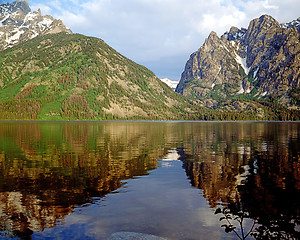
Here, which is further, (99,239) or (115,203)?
(115,203)

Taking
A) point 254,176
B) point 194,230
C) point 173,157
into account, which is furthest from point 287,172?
point 194,230

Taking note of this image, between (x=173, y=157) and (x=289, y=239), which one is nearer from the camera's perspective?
(x=289, y=239)

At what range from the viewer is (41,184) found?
25828 millimetres

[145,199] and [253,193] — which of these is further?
[253,193]

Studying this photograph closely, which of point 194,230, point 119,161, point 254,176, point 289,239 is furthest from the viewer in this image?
point 119,161

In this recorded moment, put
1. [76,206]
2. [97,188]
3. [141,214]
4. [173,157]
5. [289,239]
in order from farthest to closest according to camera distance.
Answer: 1. [173,157]
2. [97,188]
3. [76,206]
4. [141,214]
5. [289,239]

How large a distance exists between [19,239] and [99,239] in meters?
4.71

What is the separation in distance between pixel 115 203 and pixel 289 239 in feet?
42.0

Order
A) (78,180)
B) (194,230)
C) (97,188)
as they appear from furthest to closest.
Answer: (78,180), (97,188), (194,230)

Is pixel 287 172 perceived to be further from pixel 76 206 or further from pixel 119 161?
pixel 76 206

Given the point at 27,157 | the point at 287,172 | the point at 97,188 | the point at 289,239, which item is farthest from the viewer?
the point at 27,157

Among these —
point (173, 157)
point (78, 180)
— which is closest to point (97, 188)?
point (78, 180)

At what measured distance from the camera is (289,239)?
1380 centimetres

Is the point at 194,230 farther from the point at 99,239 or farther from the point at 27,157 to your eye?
the point at 27,157
